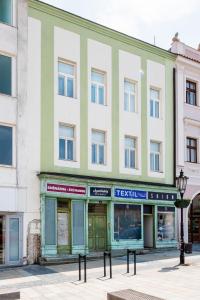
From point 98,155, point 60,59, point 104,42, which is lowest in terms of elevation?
point 98,155

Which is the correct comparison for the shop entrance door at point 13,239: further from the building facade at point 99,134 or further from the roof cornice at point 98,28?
the roof cornice at point 98,28

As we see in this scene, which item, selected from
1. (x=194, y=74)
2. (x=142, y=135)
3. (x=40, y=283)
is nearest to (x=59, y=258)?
(x=40, y=283)

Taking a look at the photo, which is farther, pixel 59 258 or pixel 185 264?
pixel 59 258

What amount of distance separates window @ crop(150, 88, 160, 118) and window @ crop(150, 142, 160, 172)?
173 centimetres

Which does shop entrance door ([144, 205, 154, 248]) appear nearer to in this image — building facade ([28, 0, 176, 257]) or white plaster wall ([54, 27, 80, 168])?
building facade ([28, 0, 176, 257])

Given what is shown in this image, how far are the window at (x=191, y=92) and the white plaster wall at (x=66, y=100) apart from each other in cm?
853

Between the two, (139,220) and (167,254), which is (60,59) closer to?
(139,220)

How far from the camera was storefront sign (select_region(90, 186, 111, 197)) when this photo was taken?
70.9 ft

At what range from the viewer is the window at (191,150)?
27058mm

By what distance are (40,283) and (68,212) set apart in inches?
257

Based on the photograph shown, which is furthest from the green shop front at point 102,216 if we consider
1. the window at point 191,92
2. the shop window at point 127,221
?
the window at point 191,92

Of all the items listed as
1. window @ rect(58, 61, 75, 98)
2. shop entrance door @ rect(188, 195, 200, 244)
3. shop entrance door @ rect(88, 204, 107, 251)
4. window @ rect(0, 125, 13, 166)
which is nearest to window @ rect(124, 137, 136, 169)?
shop entrance door @ rect(88, 204, 107, 251)

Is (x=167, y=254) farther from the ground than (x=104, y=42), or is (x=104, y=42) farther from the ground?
(x=104, y=42)

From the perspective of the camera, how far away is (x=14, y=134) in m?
19.3
